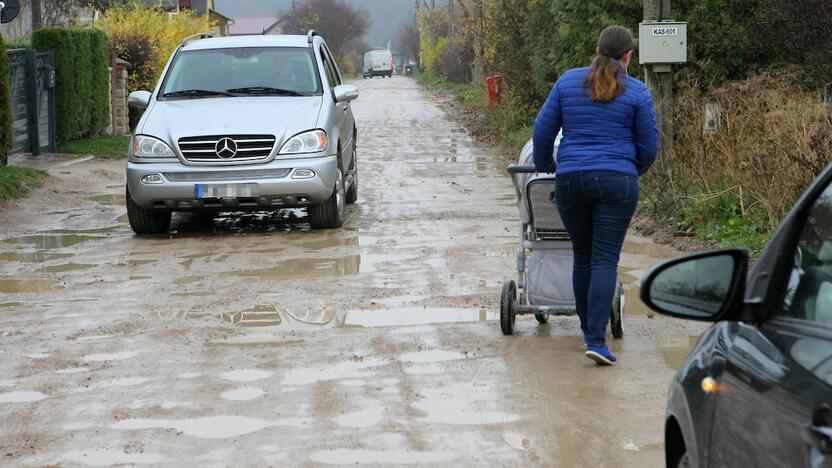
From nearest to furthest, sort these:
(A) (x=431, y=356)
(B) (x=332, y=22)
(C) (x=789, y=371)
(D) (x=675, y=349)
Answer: (C) (x=789, y=371)
(A) (x=431, y=356)
(D) (x=675, y=349)
(B) (x=332, y=22)

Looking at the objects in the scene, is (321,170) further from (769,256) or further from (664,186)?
(769,256)

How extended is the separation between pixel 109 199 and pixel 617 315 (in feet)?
32.0

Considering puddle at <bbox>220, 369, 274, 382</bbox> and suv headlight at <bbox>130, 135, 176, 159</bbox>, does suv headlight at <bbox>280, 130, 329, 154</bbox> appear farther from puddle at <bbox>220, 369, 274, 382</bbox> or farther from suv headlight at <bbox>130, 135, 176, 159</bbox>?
puddle at <bbox>220, 369, 274, 382</bbox>

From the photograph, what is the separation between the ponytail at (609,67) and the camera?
262 inches

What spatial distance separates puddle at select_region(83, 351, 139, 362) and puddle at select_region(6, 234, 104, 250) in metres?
4.79

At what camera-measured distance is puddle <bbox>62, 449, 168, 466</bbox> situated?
5234 mm

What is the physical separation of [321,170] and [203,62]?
221 cm

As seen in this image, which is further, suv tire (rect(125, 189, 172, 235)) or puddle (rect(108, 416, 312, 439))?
suv tire (rect(125, 189, 172, 235))

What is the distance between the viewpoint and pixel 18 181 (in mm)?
15500

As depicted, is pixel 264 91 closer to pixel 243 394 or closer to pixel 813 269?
pixel 243 394

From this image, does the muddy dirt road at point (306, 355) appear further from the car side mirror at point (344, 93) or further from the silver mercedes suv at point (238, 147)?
the car side mirror at point (344, 93)

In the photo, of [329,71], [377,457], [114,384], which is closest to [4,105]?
[329,71]

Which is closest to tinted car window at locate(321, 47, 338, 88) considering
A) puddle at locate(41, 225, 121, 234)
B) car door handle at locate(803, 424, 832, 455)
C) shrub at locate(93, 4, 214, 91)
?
puddle at locate(41, 225, 121, 234)

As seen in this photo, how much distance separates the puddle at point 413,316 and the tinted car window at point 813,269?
5.25 meters
